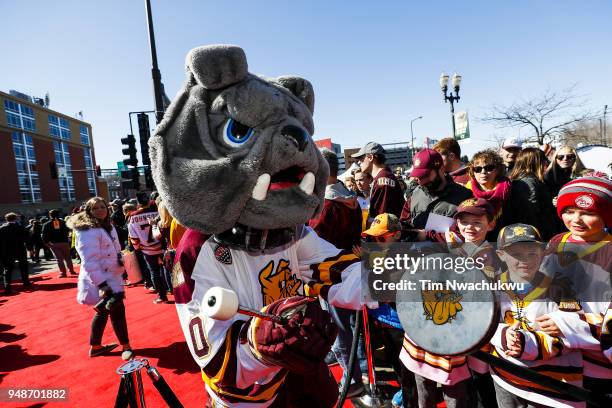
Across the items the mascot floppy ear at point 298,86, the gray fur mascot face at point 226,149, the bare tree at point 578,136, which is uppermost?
the bare tree at point 578,136

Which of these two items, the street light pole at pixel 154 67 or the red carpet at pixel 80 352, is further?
the street light pole at pixel 154 67

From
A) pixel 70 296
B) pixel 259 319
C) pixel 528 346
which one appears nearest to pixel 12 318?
pixel 70 296

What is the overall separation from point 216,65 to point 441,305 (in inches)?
46.4

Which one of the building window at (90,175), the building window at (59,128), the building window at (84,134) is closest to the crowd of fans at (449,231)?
the building window at (59,128)

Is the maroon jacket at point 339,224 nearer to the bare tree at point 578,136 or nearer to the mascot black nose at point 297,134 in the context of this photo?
the mascot black nose at point 297,134

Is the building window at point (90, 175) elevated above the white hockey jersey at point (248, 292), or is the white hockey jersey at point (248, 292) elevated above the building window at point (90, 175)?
the building window at point (90, 175)

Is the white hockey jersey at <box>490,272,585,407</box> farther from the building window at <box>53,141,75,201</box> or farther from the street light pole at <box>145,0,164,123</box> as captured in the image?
the building window at <box>53,141,75,201</box>

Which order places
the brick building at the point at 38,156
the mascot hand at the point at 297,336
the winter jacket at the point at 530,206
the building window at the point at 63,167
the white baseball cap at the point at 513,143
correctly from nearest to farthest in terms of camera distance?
the mascot hand at the point at 297,336 < the winter jacket at the point at 530,206 < the white baseball cap at the point at 513,143 < the brick building at the point at 38,156 < the building window at the point at 63,167

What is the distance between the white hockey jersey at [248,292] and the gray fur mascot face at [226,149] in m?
0.17

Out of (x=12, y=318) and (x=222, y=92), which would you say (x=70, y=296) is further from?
(x=222, y=92)

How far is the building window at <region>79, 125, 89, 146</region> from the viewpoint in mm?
55719

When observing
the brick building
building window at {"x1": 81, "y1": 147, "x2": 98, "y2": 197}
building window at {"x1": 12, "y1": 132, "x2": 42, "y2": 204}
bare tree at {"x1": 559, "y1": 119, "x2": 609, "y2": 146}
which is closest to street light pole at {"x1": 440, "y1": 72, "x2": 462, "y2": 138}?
bare tree at {"x1": 559, "y1": 119, "x2": 609, "y2": 146}

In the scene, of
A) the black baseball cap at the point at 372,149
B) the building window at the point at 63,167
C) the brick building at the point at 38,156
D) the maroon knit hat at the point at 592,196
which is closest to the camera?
the maroon knit hat at the point at 592,196

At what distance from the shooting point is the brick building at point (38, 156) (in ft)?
127
